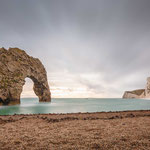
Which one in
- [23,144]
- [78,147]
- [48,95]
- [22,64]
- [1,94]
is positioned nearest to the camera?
[78,147]

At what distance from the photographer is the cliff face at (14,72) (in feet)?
188

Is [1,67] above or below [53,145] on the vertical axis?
above

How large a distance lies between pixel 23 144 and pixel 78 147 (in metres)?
3.27

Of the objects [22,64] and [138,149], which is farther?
[22,64]

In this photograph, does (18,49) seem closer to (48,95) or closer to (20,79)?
(20,79)

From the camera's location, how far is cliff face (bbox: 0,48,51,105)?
57.2 metres

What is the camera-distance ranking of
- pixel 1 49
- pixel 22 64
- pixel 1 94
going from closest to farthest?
pixel 1 94, pixel 1 49, pixel 22 64

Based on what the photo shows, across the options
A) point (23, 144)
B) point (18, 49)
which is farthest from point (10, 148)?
point (18, 49)

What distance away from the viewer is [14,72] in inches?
2517

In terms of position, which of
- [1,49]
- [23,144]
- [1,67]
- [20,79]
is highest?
[1,49]

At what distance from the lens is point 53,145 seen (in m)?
7.31

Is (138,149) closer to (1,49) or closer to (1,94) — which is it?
(1,94)

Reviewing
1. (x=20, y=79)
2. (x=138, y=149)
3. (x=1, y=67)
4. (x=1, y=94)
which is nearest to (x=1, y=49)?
(x=1, y=67)

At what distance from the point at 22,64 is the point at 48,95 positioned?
33.6 m
